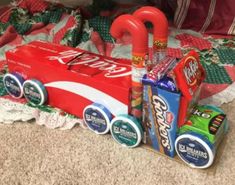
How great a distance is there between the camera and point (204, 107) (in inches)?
29.6

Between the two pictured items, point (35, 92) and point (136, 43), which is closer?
point (136, 43)

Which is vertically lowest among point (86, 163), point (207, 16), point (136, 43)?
point (86, 163)

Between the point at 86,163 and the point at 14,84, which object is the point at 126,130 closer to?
the point at 86,163

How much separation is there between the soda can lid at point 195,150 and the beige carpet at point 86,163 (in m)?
0.02

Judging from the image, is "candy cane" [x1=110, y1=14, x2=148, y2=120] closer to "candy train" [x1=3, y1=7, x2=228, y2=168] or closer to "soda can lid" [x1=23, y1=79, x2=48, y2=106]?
"candy train" [x1=3, y1=7, x2=228, y2=168]

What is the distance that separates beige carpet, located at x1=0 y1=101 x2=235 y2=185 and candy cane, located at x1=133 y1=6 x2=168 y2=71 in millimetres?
224

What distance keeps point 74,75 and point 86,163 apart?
0.22m

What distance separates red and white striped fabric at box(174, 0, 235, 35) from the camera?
4.45 feet

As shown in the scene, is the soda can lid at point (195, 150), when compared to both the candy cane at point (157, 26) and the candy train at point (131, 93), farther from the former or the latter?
the candy cane at point (157, 26)

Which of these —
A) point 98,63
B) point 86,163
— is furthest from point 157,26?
point 86,163

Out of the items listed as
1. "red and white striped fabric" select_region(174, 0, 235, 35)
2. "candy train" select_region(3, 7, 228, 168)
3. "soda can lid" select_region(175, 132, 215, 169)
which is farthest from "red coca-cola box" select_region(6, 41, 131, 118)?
"red and white striped fabric" select_region(174, 0, 235, 35)

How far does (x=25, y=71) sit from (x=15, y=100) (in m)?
0.10

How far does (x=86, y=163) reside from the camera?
2.38ft

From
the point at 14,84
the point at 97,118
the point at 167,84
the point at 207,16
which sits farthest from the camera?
the point at 207,16
